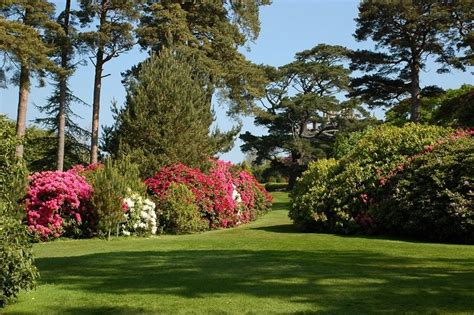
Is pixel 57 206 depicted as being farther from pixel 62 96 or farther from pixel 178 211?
pixel 62 96

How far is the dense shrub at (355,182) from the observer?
14422mm

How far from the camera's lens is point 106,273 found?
7.70 m

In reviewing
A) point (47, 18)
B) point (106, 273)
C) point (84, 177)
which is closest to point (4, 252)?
point (106, 273)

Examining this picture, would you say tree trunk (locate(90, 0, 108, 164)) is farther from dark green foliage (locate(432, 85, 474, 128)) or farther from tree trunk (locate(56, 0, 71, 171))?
dark green foliage (locate(432, 85, 474, 128))

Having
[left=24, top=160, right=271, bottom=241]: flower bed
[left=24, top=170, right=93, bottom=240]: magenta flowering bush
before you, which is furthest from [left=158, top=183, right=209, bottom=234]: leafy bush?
[left=24, top=170, right=93, bottom=240]: magenta flowering bush

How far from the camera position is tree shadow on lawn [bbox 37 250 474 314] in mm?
5574

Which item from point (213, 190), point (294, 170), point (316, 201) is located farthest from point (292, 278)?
point (294, 170)

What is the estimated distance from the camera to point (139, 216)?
1495 cm

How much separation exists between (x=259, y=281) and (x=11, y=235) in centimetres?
297

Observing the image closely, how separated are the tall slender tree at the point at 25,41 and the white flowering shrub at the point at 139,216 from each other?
1035cm

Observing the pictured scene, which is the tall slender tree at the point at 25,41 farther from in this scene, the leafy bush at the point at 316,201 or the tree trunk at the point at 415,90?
the tree trunk at the point at 415,90

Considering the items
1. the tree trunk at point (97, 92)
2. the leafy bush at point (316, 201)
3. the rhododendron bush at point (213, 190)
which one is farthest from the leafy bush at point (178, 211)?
the tree trunk at point (97, 92)

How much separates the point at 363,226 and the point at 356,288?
8233 mm

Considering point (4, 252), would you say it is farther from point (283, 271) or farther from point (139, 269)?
point (283, 271)
